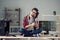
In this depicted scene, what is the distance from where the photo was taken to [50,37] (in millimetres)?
3082

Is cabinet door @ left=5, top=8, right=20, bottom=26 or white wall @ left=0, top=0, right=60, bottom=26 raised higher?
white wall @ left=0, top=0, right=60, bottom=26

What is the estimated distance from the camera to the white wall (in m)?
3.63

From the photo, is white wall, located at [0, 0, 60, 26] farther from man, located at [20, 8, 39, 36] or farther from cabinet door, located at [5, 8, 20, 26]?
man, located at [20, 8, 39, 36]

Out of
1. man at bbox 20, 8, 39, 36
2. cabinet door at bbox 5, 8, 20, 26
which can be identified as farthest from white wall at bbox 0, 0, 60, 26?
man at bbox 20, 8, 39, 36

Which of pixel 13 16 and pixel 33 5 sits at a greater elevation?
pixel 33 5

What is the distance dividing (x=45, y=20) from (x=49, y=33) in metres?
0.31

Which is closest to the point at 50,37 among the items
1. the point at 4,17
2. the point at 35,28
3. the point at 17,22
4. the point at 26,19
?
the point at 35,28

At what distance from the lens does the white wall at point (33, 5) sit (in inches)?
143

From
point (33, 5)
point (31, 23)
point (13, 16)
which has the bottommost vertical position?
point (31, 23)

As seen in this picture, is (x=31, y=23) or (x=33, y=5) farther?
(x=33, y=5)

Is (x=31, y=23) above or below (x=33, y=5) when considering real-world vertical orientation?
below

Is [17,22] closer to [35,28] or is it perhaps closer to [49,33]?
[35,28]

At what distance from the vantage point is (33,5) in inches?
144

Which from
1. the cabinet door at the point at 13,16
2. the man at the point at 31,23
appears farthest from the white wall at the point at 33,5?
the man at the point at 31,23
